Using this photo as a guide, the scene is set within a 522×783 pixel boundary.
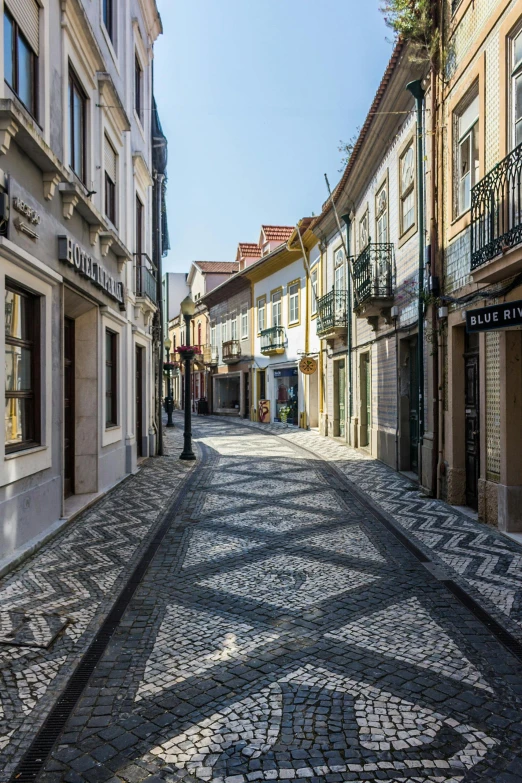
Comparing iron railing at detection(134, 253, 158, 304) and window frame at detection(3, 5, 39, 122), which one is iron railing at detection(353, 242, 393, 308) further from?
window frame at detection(3, 5, 39, 122)

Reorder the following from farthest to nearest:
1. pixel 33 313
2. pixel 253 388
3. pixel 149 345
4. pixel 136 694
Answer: pixel 253 388 < pixel 149 345 < pixel 33 313 < pixel 136 694

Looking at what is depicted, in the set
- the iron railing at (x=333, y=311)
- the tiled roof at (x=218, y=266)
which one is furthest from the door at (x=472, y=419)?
the tiled roof at (x=218, y=266)

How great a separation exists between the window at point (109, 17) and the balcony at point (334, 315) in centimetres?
859

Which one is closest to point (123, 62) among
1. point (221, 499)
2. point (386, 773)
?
point (221, 499)

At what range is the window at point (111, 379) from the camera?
1016 cm

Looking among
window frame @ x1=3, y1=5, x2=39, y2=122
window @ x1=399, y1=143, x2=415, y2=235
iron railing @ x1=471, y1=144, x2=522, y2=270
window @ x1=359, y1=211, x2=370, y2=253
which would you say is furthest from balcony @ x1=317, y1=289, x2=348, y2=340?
window frame @ x1=3, y1=5, x2=39, y2=122

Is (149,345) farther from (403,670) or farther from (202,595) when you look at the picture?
(403,670)

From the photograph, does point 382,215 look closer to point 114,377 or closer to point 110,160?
point 110,160

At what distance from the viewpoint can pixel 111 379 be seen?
10516 mm

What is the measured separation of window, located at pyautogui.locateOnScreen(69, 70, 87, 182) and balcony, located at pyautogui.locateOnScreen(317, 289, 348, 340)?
9.36 metres

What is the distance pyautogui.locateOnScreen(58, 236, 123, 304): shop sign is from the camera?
688cm

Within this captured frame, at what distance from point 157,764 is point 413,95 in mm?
10039

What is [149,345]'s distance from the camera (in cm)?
1424

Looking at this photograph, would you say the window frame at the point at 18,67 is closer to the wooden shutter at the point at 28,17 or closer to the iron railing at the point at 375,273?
the wooden shutter at the point at 28,17
